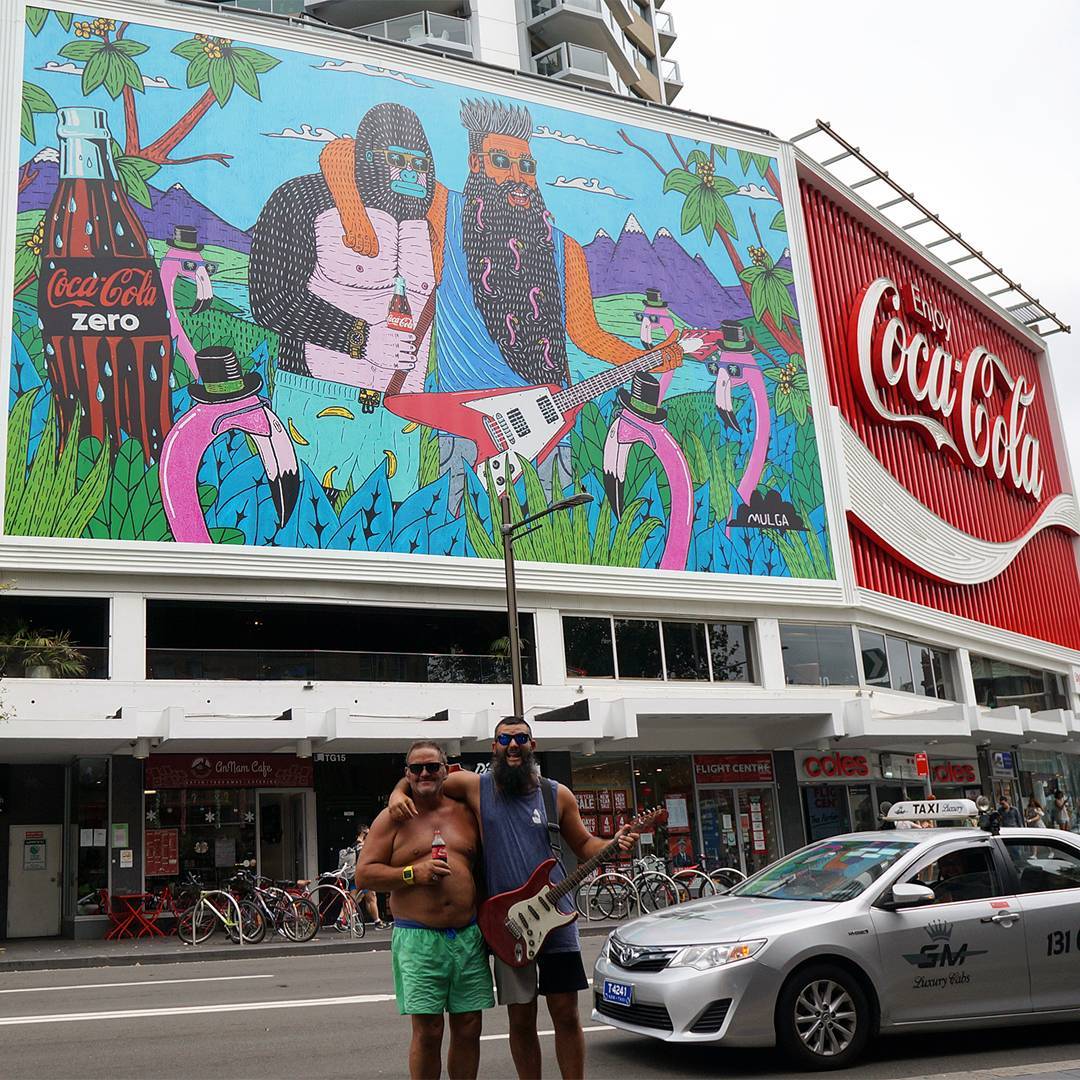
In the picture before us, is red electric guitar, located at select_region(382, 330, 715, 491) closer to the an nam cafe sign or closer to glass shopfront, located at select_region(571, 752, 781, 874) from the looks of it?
glass shopfront, located at select_region(571, 752, 781, 874)

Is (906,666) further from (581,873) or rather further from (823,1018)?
(581,873)

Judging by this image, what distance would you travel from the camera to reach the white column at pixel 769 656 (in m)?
32.2

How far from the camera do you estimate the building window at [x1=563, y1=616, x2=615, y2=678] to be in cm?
3014

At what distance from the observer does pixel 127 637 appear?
83.4ft

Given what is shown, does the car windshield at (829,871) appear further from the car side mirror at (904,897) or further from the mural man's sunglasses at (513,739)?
the mural man's sunglasses at (513,739)

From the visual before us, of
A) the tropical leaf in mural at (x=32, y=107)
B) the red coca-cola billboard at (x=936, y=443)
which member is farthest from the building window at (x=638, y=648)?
the tropical leaf in mural at (x=32, y=107)

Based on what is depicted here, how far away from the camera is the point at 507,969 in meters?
6.21

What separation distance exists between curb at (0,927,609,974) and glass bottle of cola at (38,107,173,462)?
10377mm

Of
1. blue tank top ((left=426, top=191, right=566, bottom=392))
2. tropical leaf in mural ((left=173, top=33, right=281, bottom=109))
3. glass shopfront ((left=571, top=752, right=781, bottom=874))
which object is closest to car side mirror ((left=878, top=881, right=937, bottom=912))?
glass shopfront ((left=571, top=752, right=781, bottom=874))

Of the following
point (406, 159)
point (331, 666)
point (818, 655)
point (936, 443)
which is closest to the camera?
point (331, 666)

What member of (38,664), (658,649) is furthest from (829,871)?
(658,649)

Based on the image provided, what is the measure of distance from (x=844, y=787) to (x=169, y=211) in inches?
865

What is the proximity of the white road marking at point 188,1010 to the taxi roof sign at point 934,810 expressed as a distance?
479 cm

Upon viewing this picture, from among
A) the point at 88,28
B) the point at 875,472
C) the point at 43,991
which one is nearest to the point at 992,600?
the point at 875,472
